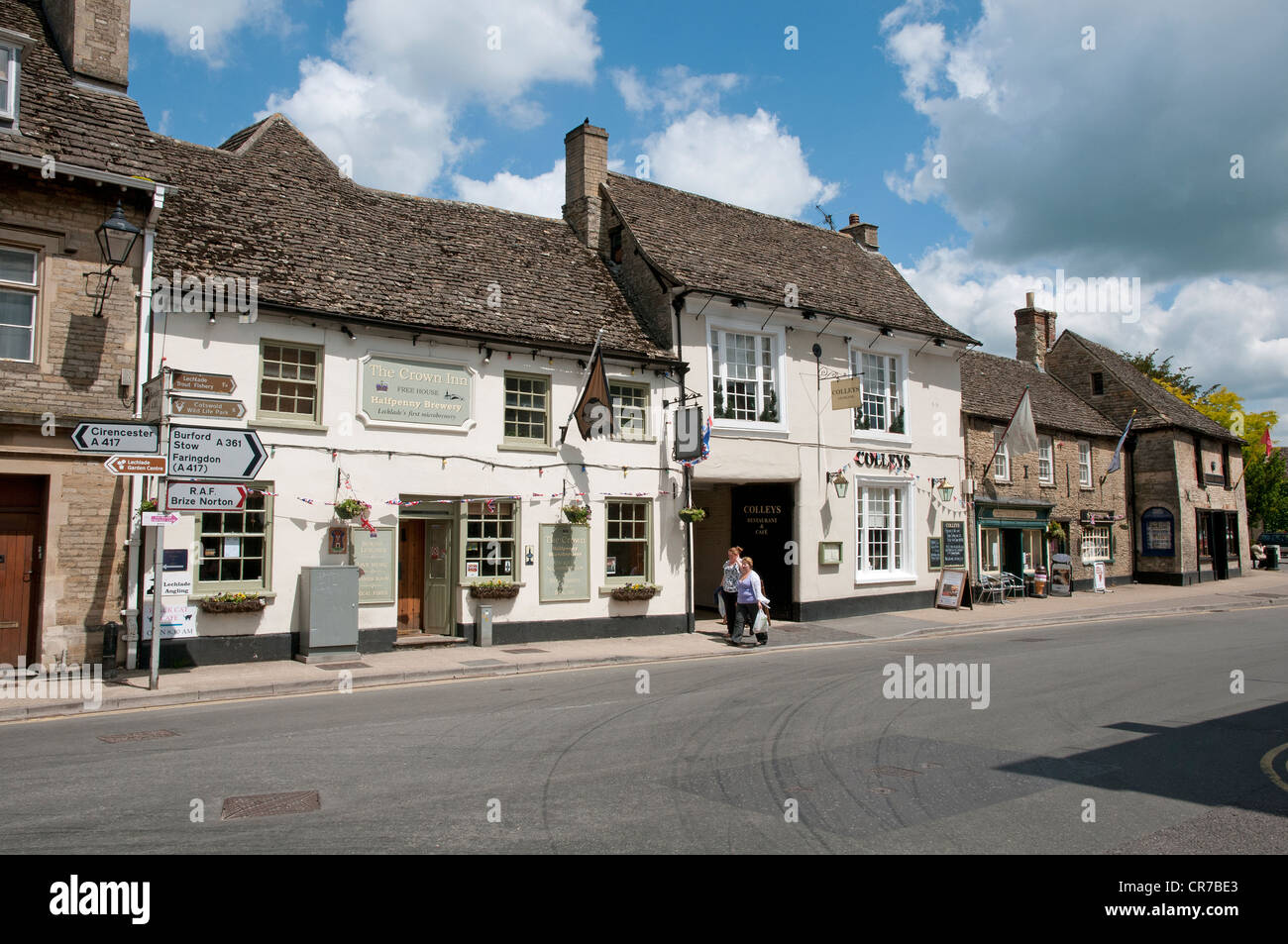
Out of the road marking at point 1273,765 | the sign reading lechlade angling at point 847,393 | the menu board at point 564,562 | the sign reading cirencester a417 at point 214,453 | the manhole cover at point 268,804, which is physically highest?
the sign reading lechlade angling at point 847,393

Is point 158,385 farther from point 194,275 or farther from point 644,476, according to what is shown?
point 644,476

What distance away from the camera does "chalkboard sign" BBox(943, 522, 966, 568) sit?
84.4 ft

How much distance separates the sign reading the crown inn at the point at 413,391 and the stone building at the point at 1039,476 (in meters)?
17.3

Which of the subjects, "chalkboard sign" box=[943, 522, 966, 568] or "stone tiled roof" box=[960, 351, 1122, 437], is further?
"stone tiled roof" box=[960, 351, 1122, 437]

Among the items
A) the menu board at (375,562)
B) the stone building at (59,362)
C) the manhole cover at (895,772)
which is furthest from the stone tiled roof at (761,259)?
the manhole cover at (895,772)

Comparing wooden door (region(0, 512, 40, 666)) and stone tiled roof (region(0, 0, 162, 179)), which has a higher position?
stone tiled roof (region(0, 0, 162, 179))

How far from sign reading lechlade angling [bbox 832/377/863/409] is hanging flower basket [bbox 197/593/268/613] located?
13361 mm

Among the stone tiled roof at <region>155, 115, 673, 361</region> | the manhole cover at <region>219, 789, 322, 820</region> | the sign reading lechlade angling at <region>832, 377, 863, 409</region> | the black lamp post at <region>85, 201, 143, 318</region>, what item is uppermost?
the stone tiled roof at <region>155, 115, 673, 361</region>

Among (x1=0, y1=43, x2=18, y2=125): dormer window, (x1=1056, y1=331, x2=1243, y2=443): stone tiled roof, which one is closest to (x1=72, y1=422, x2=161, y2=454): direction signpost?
(x1=0, y1=43, x2=18, y2=125): dormer window

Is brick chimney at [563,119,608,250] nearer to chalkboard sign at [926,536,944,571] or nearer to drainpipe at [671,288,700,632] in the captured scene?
drainpipe at [671,288,700,632]

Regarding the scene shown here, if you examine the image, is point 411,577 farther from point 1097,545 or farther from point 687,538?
point 1097,545

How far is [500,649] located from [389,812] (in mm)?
10167

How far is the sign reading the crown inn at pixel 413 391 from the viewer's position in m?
16.3

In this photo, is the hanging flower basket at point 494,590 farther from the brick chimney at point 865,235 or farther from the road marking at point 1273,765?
the brick chimney at point 865,235
